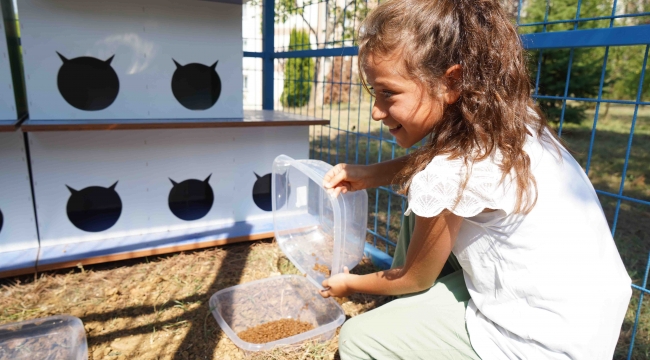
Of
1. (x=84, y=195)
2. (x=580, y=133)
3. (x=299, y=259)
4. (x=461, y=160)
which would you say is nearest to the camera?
(x=461, y=160)

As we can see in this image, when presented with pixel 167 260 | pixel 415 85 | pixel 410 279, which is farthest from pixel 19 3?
pixel 410 279

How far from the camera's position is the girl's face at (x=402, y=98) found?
0.85 meters

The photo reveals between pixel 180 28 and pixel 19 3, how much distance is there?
1.89ft

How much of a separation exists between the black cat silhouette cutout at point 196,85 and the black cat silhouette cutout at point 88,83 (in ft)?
0.83

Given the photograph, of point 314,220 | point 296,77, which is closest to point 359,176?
point 314,220

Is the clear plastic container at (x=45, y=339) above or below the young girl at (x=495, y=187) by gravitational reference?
below

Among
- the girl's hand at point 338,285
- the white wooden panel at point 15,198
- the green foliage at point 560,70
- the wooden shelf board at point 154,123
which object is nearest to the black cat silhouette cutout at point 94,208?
the white wooden panel at point 15,198

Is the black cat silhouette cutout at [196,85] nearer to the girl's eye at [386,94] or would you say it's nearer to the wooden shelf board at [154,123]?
the wooden shelf board at [154,123]

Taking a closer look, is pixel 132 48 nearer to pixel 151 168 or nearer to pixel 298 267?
pixel 151 168

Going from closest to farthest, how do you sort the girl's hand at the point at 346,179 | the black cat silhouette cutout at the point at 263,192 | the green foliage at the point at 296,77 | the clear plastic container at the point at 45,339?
the girl's hand at the point at 346,179, the clear plastic container at the point at 45,339, the black cat silhouette cutout at the point at 263,192, the green foliage at the point at 296,77

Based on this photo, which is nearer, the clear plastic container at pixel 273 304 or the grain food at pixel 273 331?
the grain food at pixel 273 331

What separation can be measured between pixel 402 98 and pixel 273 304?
1090mm

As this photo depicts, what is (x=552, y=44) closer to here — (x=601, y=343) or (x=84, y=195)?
(x=601, y=343)

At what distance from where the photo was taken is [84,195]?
1891 millimetres
